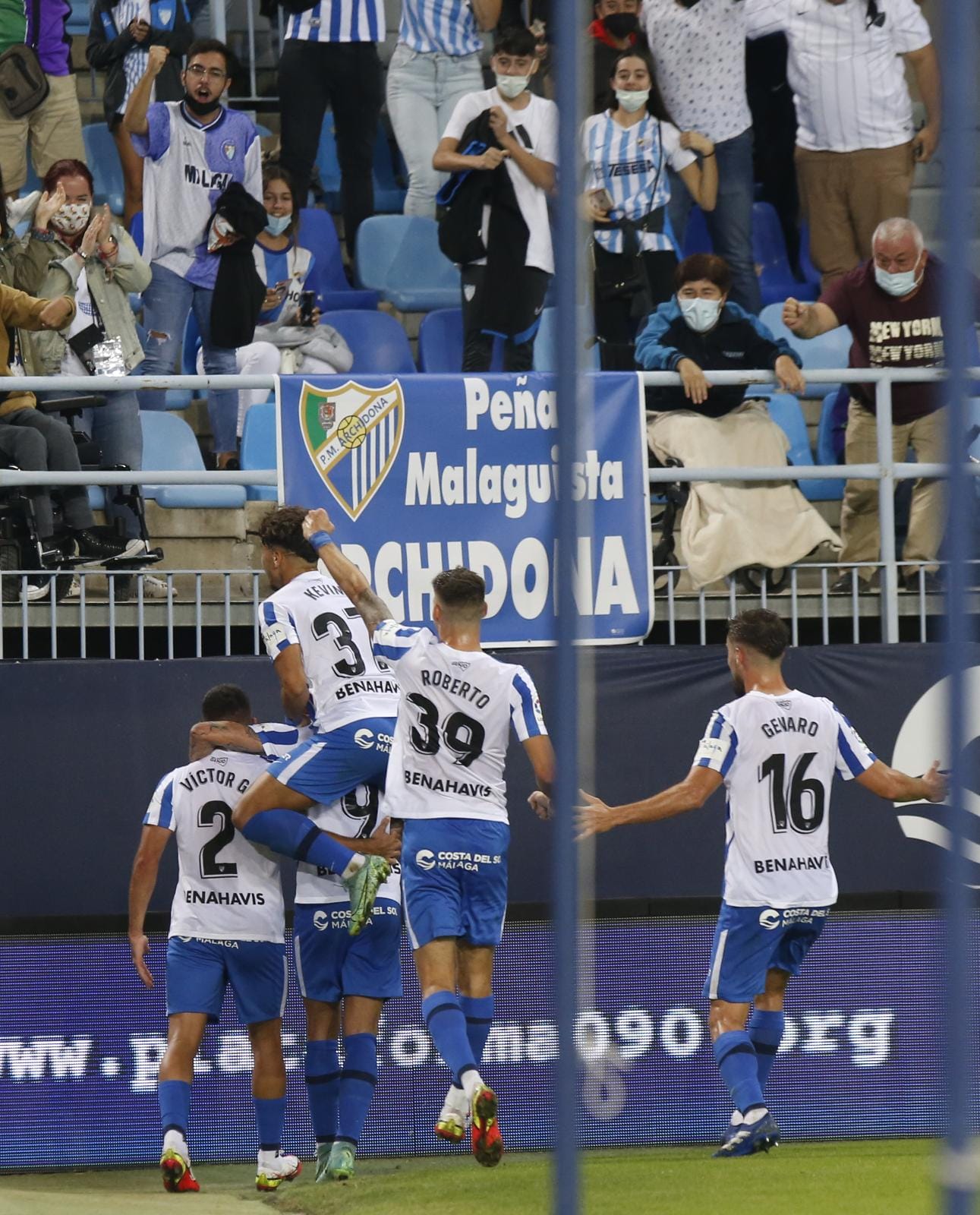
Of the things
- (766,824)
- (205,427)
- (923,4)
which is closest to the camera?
(766,824)

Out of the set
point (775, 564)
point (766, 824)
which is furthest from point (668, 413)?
point (766, 824)

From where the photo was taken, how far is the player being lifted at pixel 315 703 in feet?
26.2

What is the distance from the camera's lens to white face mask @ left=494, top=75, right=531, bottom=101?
1133cm

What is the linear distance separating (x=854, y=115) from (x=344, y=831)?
648 cm

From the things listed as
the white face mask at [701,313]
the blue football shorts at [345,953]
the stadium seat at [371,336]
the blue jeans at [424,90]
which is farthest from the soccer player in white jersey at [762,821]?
the blue jeans at [424,90]

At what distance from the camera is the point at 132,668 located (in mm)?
9047

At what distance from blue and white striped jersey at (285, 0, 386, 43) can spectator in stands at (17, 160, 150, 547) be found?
249 centimetres

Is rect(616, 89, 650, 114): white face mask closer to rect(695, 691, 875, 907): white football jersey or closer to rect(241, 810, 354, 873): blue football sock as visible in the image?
rect(695, 691, 875, 907): white football jersey

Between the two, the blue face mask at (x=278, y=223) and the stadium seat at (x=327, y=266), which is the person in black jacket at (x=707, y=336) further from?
the stadium seat at (x=327, y=266)

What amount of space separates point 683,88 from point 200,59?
10.1ft

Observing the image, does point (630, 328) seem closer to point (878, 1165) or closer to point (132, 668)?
point (132, 668)

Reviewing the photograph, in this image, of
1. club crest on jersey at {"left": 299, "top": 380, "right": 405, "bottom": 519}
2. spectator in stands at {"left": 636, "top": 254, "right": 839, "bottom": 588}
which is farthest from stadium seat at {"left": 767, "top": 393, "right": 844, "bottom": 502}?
club crest on jersey at {"left": 299, "top": 380, "right": 405, "bottom": 519}

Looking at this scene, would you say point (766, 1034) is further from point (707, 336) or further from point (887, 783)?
point (707, 336)

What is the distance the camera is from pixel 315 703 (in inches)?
324
